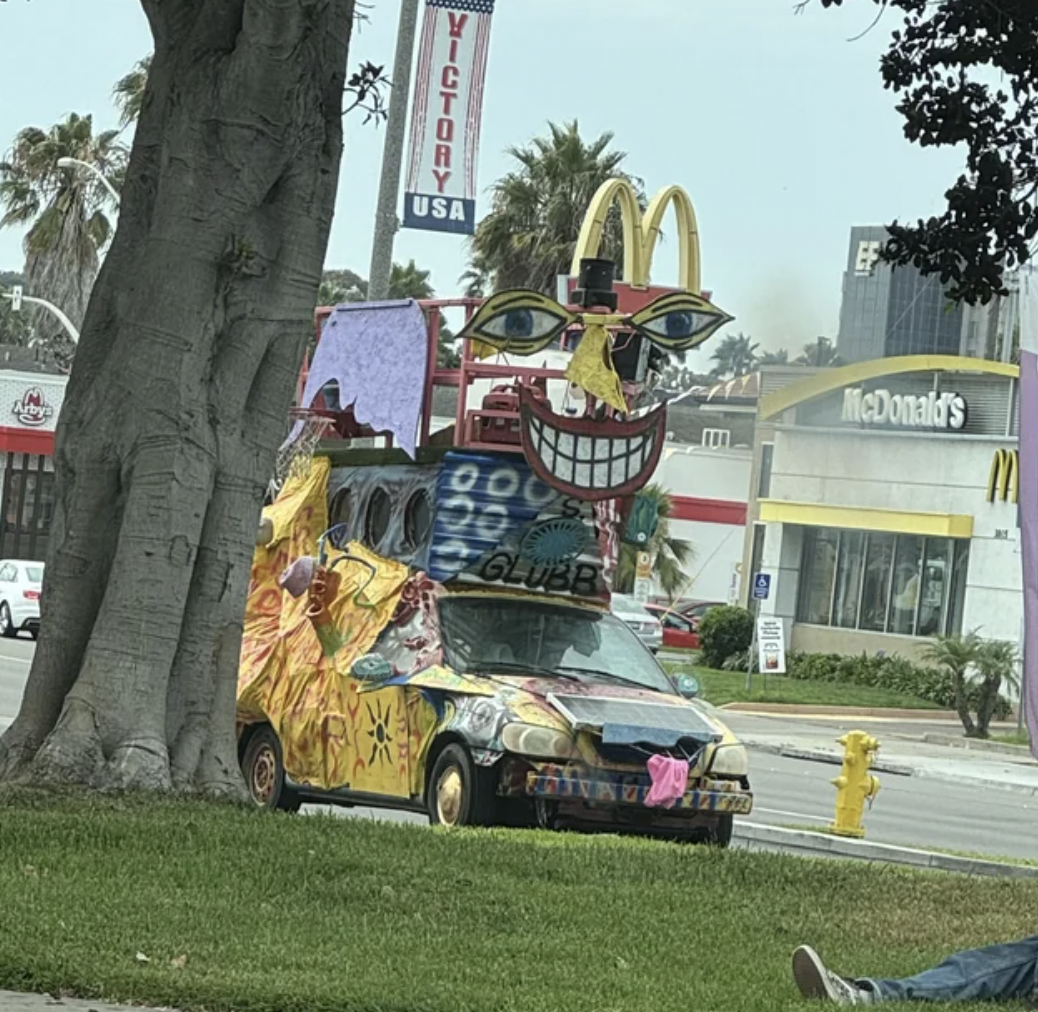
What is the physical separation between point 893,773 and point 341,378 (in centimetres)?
1514

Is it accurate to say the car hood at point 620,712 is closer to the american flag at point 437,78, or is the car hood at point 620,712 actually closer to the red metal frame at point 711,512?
the american flag at point 437,78

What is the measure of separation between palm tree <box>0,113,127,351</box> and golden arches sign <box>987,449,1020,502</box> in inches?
833

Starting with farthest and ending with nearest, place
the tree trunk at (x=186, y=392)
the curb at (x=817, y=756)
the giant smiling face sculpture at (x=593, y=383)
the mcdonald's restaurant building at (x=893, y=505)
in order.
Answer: the mcdonald's restaurant building at (x=893, y=505) < the curb at (x=817, y=756) < the giant smiling face sculpture at (x=593, y=383) < the tree trunk at (x=186, y=392)

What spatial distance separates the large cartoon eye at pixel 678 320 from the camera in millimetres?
15117

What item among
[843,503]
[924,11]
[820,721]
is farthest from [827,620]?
[924,11]

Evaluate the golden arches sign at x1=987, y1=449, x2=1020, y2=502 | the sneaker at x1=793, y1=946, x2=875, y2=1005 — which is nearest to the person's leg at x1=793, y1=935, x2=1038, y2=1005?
the sneaker at x1=793, y1=946, x2=875, y2=1005

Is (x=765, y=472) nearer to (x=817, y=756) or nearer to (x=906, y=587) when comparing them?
(x=906, y=587)

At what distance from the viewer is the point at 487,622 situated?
15.5m

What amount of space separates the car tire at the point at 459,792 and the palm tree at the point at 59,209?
3898 cm

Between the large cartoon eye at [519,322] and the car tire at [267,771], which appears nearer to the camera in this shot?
the large cartoon eye at [519,322]

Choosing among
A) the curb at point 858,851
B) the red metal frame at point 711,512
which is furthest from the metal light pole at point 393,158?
the red metal frame at point 711,512

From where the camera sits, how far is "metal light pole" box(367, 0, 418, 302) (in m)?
23.5

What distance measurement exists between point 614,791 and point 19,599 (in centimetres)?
2811

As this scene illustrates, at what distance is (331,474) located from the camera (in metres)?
17.0
